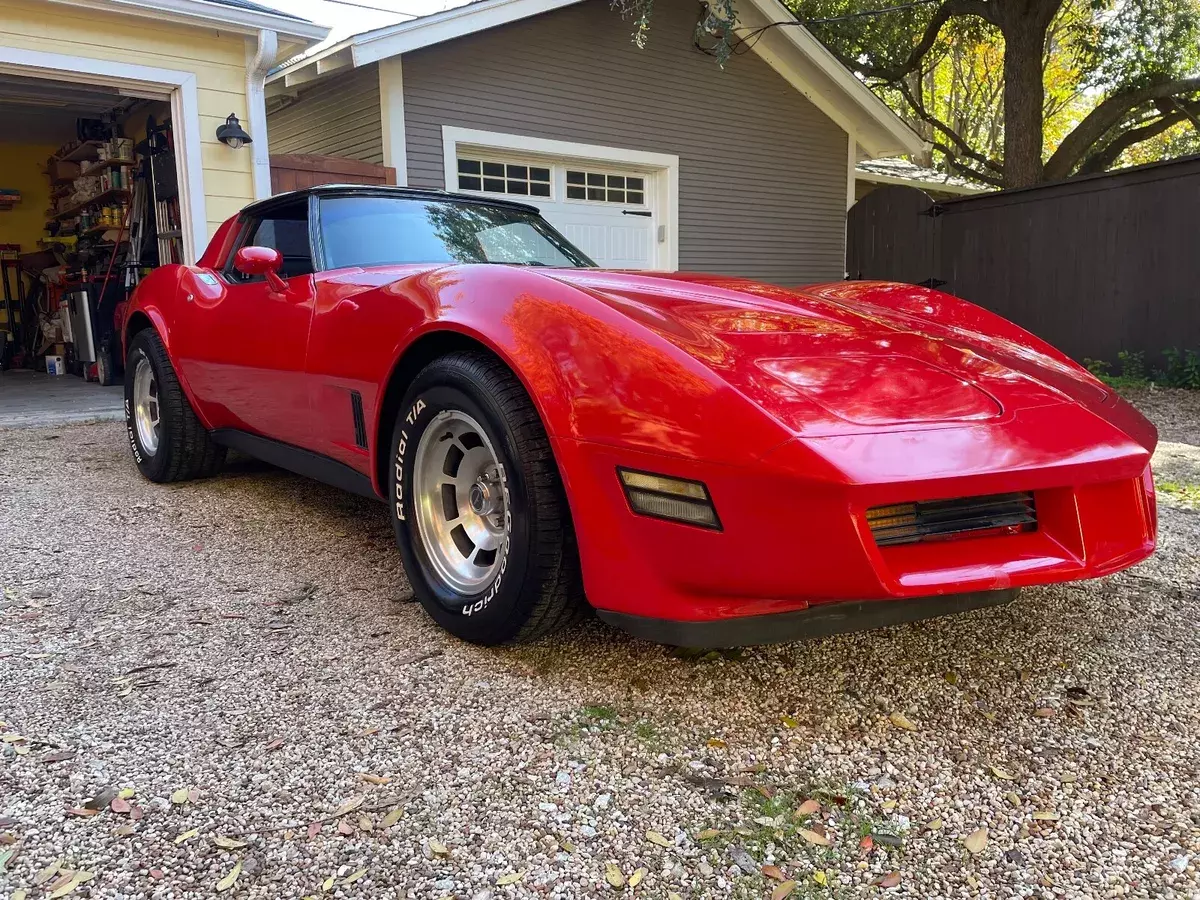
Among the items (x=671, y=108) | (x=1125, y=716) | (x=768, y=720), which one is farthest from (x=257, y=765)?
(x=671, y=108)

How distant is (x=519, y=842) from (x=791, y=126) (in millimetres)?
11512

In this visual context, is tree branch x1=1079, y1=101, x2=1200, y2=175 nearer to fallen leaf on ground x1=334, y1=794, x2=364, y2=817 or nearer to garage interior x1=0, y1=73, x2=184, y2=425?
garage interior x1=0, y1=73, x2=184, y2=425

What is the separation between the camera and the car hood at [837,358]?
1809 millimetres

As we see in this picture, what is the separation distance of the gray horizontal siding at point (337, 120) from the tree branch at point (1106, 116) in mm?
10598

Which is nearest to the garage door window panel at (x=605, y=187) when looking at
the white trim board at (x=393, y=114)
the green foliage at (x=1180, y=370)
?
the white trim board at (x=393, y=114)

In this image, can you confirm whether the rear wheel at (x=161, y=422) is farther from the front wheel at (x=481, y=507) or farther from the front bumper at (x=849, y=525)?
the front bumper at (x=849, y=525)

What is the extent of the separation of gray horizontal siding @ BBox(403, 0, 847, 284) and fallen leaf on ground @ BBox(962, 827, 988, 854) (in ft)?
25.4

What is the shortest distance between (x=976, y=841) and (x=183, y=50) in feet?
25.8

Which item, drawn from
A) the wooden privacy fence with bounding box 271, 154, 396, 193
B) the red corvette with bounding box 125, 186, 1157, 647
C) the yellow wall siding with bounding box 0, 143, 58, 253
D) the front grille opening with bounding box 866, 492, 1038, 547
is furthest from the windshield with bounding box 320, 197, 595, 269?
the yellow wall siding with bounding box 0, 143, 58, 253

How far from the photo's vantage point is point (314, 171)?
7582 millimetres

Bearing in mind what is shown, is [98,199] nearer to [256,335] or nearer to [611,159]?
[611,159]

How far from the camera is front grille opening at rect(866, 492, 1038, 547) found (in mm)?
1751

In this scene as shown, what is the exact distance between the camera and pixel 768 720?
6.52ft

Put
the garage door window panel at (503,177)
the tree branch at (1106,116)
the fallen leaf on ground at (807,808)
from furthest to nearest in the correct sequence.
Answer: the tree branch at (1106,116) → the garage door window panel at (503,177) → the fallen leaf on ground at (807,808)
